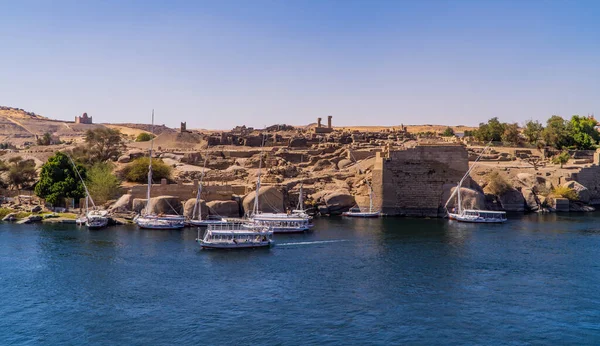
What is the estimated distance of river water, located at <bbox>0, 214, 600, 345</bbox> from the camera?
1867 cm

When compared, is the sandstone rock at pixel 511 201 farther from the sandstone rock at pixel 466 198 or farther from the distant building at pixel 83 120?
the distant building at pixel 83 120

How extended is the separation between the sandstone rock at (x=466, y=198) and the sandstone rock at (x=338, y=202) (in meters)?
6.42

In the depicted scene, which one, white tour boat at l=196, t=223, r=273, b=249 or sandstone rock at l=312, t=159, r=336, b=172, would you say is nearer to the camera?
white tour boat at l=196, t=223, r=273, b=249

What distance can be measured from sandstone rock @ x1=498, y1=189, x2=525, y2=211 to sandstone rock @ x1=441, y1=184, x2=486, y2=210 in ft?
10.9

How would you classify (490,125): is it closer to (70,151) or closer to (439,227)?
(439,227)

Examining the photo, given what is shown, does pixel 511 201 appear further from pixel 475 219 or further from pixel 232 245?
pixel 232 245

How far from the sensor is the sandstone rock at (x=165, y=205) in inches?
1473

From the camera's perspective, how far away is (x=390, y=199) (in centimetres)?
4244

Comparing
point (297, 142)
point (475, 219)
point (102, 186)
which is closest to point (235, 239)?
point (102, 186)

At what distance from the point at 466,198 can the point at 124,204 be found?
74.4ft

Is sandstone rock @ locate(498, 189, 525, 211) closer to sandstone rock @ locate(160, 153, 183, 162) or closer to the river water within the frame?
the river water

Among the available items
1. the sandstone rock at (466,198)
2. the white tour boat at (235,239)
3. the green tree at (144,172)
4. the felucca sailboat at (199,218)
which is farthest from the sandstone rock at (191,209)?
the sandstone rock at (466,198)

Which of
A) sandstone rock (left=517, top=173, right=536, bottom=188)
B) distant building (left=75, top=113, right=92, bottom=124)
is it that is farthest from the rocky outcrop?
distant building (left=75, top=113, right=92, bottom=124)

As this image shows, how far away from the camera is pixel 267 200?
3931cm
